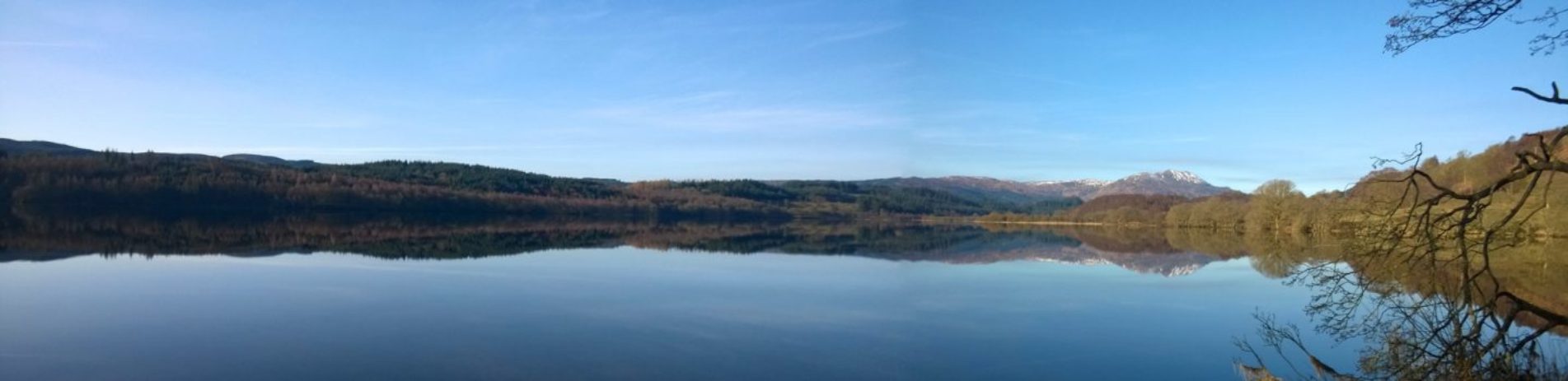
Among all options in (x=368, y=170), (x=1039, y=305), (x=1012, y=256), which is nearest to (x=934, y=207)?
(x=368, y=170)

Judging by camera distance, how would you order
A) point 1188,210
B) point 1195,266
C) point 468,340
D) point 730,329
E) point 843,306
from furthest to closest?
point 1188,210, point 1195,266, point 843,306, point 730,329, point 468,340

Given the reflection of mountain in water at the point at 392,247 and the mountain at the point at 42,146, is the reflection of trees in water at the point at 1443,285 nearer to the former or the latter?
the reflection of mountain in water at the point at 392,247

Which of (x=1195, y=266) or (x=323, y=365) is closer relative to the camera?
(x=323, y=365)

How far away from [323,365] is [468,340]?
1.88 m

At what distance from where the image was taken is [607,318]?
12.7 metres

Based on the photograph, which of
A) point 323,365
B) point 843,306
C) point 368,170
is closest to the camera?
point 323,365

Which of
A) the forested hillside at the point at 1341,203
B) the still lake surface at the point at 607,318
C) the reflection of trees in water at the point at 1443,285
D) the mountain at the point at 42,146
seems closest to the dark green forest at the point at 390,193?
the forested hillside at the point at 1341,203

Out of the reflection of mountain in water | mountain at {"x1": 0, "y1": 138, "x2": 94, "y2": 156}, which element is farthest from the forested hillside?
mountain at {"x1": 0, "y1": 138, "x2": 94, "y2": 156}

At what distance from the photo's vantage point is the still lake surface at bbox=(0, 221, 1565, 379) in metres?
9.20

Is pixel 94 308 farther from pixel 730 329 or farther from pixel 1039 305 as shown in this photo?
pixel 1039 305

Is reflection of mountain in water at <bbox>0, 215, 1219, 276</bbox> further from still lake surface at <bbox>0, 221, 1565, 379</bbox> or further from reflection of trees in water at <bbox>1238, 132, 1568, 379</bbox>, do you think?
reflection of trees in water at <bbox>1238, 132, 1568, 379</bbox>

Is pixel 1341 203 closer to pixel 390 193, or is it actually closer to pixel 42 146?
pixel 390 193

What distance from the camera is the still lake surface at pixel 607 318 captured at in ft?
30.2

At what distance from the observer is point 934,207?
146750 millimetres
